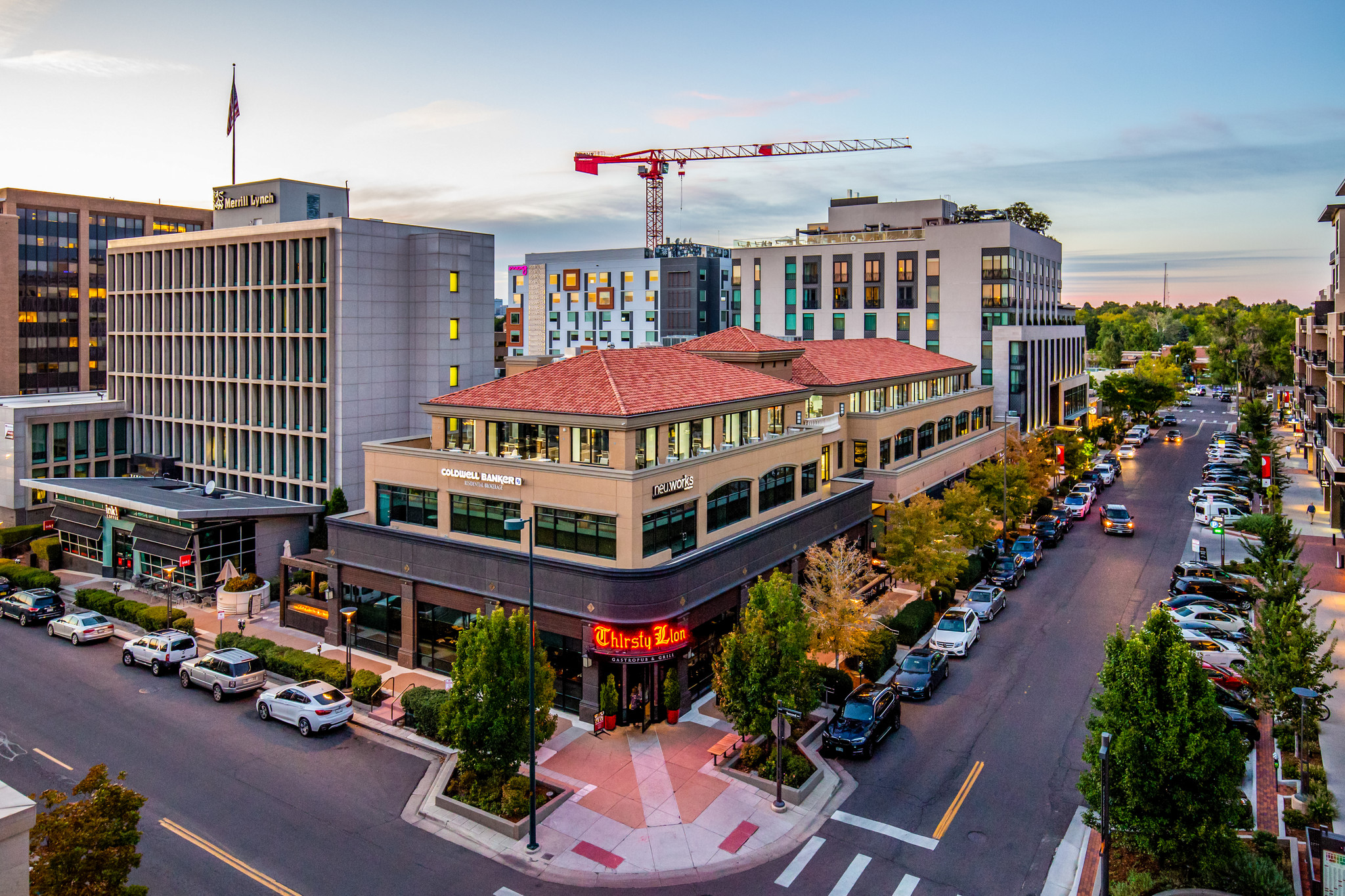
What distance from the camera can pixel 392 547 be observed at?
39906mm

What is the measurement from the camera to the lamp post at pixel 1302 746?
26.6 meters

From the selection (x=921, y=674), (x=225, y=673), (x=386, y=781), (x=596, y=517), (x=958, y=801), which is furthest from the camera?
(x=921, y=674)

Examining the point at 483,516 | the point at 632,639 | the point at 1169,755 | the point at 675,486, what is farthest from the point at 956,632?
the point at 483,516

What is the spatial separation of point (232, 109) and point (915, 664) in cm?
6118

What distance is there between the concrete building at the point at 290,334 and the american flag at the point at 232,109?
4462 millimetres

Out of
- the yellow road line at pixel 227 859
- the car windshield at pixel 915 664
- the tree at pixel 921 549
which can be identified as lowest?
the yellow road line at pixel 227 859

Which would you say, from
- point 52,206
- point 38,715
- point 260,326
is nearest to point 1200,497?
point 260,326

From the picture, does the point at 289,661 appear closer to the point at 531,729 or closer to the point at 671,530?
the point at 531,729

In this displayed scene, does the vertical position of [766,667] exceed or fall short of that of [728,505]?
it falls short

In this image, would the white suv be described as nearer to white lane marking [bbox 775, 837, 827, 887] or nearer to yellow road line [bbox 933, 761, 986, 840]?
white lane marking [bbox 775, 837, 827, 887]

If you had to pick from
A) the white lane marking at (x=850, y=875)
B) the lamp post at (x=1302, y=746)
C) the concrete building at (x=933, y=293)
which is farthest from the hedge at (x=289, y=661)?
the concrete building at (x=933, y=293)

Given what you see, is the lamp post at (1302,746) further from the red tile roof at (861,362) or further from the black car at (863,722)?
the red tile roof at (861,362)

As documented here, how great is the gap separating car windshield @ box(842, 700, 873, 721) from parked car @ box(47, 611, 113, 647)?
35486 mm

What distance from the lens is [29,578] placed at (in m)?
50.9
